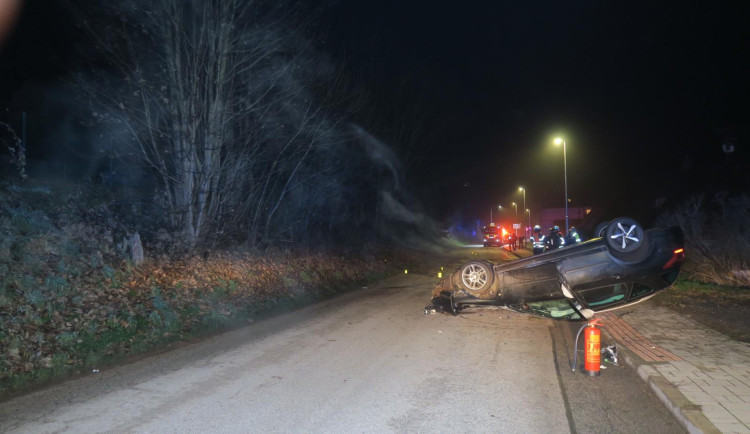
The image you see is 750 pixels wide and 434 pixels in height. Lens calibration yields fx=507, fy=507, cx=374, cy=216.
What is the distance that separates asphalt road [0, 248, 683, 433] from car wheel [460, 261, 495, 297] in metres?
0.79

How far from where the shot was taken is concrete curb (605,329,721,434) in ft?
15.4

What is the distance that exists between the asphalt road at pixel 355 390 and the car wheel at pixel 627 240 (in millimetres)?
1770

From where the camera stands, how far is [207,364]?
7.47m

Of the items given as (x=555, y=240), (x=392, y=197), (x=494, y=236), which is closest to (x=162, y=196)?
(x=555, y=240)

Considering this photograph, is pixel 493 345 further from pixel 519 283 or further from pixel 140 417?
pixel 140 417

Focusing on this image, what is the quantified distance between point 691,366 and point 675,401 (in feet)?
5.22

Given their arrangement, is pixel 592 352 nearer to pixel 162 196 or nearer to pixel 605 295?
pixel 605 295

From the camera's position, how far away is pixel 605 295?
26.9 ft

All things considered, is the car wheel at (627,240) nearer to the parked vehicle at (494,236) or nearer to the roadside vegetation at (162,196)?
the roadside vegetation at (162,196)

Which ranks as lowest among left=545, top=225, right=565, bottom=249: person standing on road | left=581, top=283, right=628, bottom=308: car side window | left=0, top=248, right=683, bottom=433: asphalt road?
left=0, top=248, right=683, bottom=433: asphalt road

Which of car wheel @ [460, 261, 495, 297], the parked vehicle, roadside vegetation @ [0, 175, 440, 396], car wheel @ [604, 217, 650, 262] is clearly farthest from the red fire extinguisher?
the parked vehicle

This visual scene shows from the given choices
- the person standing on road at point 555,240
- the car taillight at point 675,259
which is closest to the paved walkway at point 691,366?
the car taillight at point 675,259

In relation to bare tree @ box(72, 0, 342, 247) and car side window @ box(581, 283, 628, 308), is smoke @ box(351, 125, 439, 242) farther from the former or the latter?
car side window @ box(581, 283, 628, 308)

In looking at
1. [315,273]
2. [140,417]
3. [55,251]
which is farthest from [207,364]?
[315,273]
